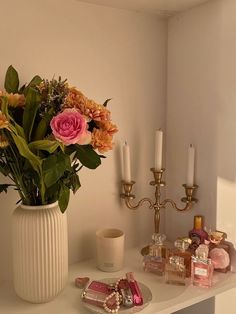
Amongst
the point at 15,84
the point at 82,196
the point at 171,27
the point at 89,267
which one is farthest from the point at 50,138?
the point at 171,27

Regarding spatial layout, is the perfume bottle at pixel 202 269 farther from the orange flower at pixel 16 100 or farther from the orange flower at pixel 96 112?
the orange flower at pixel 16 100

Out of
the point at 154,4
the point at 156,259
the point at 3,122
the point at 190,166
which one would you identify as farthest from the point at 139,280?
the point at 154,4

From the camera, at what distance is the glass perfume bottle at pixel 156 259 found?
1.10 m

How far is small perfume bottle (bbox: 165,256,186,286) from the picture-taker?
1044 mm

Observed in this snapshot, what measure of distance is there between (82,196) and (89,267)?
9.5 inches

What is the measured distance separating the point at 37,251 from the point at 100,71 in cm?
63

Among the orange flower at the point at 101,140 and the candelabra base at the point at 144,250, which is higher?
the orange flower at the point at 101,140

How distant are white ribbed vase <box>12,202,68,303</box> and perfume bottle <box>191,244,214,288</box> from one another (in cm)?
41

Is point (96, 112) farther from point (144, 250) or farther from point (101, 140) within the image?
point (144, 250)

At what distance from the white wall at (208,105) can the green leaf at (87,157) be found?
48cm

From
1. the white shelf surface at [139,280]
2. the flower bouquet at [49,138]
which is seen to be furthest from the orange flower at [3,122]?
the white shelf surface at [139,280]

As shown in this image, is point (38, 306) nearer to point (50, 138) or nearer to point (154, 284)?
point (154, 284)

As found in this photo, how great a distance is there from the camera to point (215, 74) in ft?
3.76

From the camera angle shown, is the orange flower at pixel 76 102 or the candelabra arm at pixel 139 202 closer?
the orange flower at pixel 76 102
